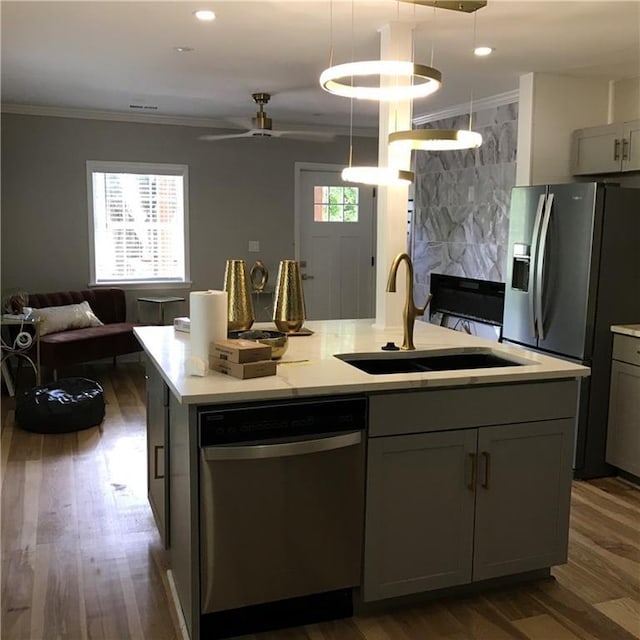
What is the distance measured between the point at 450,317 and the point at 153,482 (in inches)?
142

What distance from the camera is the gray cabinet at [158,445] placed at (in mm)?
2605

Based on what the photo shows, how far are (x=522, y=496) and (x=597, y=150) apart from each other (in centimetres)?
284

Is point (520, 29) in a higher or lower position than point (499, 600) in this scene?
higher

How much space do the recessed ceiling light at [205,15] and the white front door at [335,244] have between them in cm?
373

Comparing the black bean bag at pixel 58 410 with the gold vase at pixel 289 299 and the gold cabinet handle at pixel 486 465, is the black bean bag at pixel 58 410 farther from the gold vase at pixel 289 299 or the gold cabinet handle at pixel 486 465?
the gold cabinet handle at pixel 486 465

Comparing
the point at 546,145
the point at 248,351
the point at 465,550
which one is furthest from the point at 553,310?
the point at 248,351

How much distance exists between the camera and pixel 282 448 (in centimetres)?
217

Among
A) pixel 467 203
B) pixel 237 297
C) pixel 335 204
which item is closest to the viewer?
pixel 237 297

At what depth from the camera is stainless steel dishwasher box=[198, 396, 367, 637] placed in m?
2.14

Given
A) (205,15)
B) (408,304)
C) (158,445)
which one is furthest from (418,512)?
(205,15)

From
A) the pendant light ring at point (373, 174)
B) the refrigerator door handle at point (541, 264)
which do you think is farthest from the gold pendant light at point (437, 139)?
the refrigerator door handle at point (541, 264)

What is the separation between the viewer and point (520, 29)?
3531 millimetres

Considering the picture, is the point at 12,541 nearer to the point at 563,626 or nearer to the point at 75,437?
the point at 75,437

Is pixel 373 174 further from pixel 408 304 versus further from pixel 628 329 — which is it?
pixel 628 329
